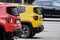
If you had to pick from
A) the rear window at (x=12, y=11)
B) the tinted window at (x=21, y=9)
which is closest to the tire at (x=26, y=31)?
the tinted window at (x=21, y=9)

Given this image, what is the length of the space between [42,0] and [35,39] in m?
11.5

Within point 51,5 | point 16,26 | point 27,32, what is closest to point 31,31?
point 27,32

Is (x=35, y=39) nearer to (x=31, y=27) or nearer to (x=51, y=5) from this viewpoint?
(x=31, y=27)

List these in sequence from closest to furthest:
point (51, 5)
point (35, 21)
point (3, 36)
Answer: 1. point (3, 36)
2. point (35, 21)
3. point (51, 5)

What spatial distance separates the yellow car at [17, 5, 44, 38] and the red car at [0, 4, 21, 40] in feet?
12.9

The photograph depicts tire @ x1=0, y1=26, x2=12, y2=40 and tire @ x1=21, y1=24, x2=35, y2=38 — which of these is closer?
tire @ x1=0, y1=26, x2=12, y2=40

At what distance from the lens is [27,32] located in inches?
545

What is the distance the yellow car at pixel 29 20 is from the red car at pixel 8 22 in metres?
3.94

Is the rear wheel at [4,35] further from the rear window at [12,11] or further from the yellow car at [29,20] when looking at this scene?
the yellow car at [29,20]

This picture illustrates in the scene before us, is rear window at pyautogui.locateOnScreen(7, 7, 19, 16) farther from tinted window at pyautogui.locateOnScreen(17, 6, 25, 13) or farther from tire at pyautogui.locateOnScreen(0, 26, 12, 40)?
tinted window at pyautogui.locateOnScreen(17, 6, 25, 13)

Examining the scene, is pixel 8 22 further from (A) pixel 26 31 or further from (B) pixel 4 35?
(A) pixel 26 31

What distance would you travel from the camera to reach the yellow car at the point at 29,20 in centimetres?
1357

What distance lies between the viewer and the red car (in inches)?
354

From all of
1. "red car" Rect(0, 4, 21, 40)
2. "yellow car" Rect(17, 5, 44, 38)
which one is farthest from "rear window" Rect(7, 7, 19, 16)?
"yellow car" Rect(17, 5, 44, 38)
